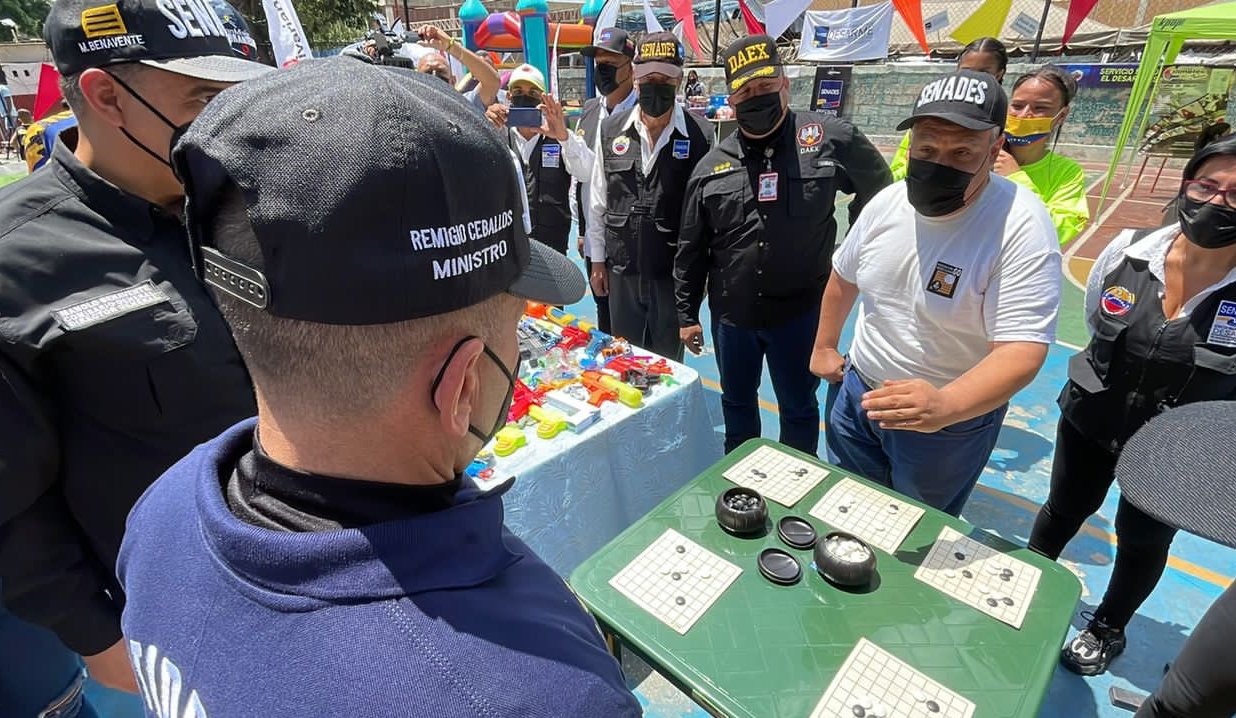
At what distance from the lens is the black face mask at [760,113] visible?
2746 millimetres

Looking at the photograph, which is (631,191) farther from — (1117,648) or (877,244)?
(1117,648)

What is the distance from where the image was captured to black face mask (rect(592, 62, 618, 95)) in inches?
156

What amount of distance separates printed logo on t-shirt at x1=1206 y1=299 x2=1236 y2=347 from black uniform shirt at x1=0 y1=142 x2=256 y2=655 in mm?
2773

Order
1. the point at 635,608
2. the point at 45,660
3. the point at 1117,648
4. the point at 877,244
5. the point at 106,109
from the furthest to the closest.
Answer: the point at 1117,648
the point at 877,244
the point at 45,660
the point at 635,608
the point at 106,109

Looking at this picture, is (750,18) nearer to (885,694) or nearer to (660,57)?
(660,57)

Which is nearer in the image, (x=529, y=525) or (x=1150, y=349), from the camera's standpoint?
(x=1150, y=349)

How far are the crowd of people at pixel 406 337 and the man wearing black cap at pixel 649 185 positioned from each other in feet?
0.09

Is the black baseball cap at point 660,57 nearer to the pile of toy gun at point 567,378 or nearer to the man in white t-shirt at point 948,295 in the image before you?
the pile of toy gun at point 567,378

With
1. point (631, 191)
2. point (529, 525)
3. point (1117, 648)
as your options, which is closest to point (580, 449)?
point (529, 525)

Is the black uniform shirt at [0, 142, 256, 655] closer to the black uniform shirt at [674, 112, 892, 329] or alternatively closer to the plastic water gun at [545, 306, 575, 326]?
the plastic water gun at [545, 306, 575, 326]

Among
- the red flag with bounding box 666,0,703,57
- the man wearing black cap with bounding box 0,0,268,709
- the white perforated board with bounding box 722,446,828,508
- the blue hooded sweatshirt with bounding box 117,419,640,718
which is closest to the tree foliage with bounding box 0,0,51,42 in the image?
the red flag with bounding box 666,0,703,57

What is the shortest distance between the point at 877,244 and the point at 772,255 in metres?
0.77

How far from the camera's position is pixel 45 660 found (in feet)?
5.50

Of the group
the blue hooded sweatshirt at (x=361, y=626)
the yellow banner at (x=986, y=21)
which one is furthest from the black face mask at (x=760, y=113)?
the yellow banner at (x=986, y=21)
